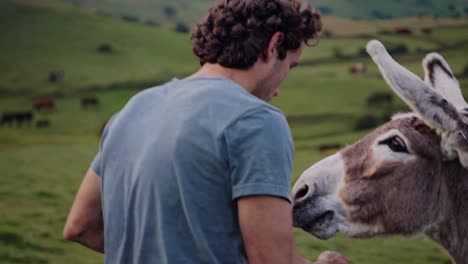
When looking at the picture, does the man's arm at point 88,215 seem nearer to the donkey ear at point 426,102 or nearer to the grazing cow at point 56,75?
the donkey ear at point 426,102

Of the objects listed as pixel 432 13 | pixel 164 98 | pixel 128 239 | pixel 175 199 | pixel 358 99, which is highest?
pixel 164 98

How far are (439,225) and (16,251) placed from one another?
12.1 ft

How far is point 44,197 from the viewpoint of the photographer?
20.9 ft

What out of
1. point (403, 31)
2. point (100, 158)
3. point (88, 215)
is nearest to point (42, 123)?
point (403, 31)

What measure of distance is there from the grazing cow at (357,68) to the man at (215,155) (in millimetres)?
5968

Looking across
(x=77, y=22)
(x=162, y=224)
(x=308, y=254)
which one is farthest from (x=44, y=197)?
(x=162, y=224)

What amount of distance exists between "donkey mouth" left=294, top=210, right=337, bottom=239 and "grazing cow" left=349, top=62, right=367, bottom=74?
5.50 m

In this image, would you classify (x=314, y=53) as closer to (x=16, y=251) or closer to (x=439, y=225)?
(x=16, y=251)

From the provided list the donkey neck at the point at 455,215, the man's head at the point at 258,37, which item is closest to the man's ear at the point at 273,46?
the man's head at the point at 258,37

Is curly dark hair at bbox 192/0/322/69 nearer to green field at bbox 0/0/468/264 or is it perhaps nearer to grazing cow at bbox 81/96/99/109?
green field at bbox 0/0/468/264

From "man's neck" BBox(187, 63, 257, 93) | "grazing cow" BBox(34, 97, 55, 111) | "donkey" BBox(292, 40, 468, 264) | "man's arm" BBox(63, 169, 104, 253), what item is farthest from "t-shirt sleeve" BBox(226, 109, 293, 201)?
"grazing cow" BBox(34, 97, 55, 111)

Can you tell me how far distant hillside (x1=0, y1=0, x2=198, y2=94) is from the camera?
876 cm

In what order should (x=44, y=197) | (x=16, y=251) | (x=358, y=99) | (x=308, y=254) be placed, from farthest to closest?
(x=358, y=99)
(x=44, y=197)
(x=16, y=251)
(x=308, y=254)

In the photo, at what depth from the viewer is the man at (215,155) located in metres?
1.93
